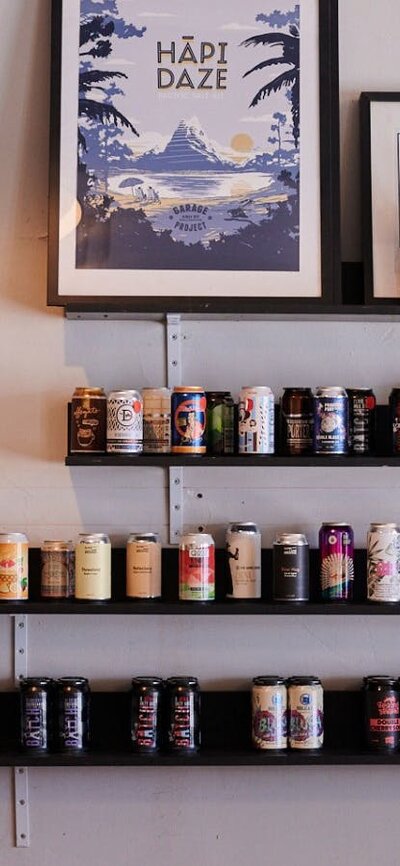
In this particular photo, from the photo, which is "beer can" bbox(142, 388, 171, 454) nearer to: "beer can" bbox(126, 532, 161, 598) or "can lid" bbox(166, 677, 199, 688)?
"beer can" bbox(126, 532, 161, 598)

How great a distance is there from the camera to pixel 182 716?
6.98 feet

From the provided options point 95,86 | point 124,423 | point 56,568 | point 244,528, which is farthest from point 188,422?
point 95,86

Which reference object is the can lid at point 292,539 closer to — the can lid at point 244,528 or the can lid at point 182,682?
the can lid at point 244,528

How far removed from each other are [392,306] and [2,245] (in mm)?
782

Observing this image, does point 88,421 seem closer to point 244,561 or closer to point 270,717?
point 244,561

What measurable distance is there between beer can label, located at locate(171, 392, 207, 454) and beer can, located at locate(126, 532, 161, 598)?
181 mm

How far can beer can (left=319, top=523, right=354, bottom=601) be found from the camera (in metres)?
2.15

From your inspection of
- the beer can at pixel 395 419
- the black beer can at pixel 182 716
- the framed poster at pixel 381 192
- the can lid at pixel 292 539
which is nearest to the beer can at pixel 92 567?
the black beer can at pixel 182 716

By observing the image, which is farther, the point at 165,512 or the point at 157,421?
the point at 165,512

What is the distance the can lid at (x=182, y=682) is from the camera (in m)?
2.14

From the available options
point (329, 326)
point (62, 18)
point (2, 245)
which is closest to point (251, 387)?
point (329, 326)

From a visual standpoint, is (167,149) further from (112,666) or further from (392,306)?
(112,666)

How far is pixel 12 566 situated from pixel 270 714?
1.80ft

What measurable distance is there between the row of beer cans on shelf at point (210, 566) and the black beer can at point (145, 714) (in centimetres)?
17
